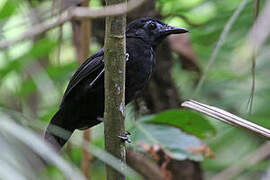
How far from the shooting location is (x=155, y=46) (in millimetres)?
3529

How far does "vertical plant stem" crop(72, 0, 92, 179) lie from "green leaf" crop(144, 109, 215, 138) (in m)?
0.56

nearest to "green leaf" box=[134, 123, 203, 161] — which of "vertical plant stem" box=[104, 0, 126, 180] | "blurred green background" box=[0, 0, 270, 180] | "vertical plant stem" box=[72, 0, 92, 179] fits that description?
"blurred green background" box=[0, 0, 270, 180]

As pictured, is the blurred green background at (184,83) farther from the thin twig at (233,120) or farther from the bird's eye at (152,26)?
the thin twig at (233,120)

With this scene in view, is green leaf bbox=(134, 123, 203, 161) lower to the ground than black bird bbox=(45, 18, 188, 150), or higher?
lower

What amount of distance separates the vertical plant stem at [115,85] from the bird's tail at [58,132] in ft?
2.63

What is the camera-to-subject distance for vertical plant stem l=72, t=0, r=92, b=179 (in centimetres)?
344

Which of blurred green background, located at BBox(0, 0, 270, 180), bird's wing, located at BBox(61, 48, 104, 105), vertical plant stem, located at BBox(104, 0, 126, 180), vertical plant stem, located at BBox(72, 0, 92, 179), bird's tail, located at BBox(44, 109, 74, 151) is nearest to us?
vertical plant stem, located at BBox(104, 0, 126, 180)

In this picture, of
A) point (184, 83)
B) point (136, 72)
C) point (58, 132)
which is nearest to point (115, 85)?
point (136, 72)

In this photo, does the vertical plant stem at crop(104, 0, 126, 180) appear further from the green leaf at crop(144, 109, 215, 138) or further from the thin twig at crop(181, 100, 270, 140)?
the green leaf at crop(144, 109, 215, 138)

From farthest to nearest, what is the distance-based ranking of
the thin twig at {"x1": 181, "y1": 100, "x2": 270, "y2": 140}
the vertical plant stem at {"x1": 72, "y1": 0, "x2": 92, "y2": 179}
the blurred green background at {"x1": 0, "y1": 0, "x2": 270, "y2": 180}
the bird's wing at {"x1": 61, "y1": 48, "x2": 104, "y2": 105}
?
the vertical plant stem at {"x1": 72, "y1": 0, "x2": 92, "y2": 179} → the blurred green background at {"x1": 0, "y1": 0, "x2": 270, "y2": 180} → the bird's wing at {"x1": 61, "y1": 48, "x2": 104, "y2": 105} → the thin twig at {"x1": 181, "y1": 100, "x2": 270, "y2": 140}

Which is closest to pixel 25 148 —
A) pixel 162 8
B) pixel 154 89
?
pixel 154 89

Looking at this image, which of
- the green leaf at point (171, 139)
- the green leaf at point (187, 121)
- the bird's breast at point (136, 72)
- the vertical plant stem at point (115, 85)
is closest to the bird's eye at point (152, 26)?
the bird's breast at point (136, 72)

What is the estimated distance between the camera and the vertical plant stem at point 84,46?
135 inches

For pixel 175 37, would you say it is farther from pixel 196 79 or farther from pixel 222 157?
pixel 222 157
